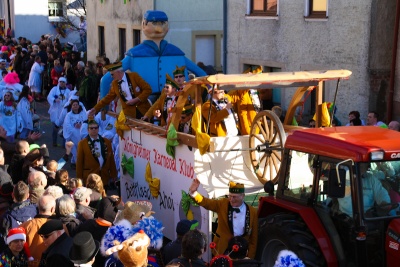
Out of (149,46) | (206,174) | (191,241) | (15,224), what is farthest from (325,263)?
(149,46)

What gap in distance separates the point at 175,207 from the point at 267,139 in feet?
5.03

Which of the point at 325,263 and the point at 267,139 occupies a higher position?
the point at 267,139

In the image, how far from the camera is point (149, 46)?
43.5 feet

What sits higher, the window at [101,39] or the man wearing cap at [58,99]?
the window at [101,39]

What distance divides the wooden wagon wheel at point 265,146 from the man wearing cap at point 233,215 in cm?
111

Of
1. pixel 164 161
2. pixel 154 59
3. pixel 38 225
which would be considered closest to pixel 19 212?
pixel 38 225

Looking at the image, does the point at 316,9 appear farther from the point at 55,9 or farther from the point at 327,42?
the point at 55,9

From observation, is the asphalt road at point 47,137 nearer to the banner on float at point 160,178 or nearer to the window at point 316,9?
the banner on float at point 160,178

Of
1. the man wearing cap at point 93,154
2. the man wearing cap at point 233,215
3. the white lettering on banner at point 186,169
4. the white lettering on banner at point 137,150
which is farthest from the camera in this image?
the man wearing cap at point 93,154

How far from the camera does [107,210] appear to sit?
8.30 metres

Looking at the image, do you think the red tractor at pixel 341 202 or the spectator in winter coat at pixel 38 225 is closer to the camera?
the red tractor at pixel 341 202

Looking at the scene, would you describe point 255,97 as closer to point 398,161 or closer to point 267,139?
point 267,139

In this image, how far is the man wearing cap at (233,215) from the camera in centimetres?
800

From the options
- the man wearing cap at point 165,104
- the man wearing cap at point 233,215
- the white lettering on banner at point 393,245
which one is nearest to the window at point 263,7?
the man wearing cap at point 165,104
